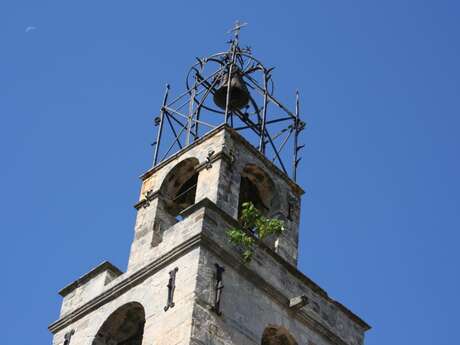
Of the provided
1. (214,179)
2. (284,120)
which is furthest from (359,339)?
(284,120)

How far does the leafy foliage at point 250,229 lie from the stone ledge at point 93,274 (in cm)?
247

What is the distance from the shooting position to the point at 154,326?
75.9ft

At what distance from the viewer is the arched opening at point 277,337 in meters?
24.2

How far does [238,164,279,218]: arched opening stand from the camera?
27000 mm

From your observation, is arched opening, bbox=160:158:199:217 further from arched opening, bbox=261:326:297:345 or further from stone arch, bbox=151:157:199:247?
arched opening, bbox=261:326:297:345

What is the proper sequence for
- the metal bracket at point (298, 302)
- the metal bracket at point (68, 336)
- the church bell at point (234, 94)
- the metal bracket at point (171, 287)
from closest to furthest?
1. the metal bracket at point (171, 287)
2. the metal bracket at point (298, 302)
3. the metal bracket at point (68, 336)
4. the church bell at point (234, 94)

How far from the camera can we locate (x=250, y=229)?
83.9 feet

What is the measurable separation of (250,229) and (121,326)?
3006 millimetres

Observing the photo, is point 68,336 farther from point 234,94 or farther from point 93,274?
point 234,94

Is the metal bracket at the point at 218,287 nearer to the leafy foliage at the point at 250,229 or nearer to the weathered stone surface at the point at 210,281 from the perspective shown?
the weathered stone surface at the point at 210,281

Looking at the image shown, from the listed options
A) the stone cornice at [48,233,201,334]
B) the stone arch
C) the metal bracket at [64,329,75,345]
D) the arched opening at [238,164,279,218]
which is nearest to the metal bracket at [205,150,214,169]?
the stone arch

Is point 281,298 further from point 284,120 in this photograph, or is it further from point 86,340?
point 284,120

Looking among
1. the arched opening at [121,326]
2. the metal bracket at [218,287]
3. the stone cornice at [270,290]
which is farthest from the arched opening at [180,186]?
the metal bracket at [218,287]

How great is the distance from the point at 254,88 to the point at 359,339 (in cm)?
637
